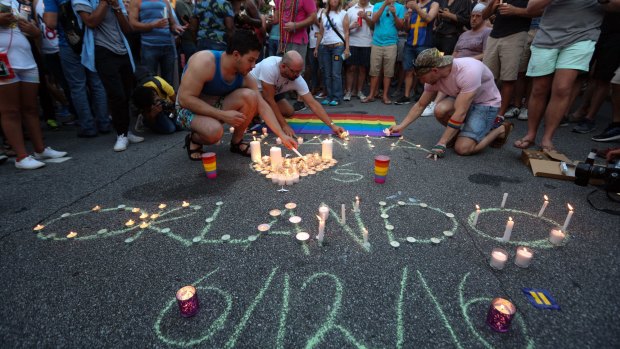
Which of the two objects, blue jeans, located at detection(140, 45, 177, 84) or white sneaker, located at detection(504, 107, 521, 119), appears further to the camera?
white sneaker, located at detection(504, 107, 521, 119)

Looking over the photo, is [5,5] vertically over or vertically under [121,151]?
over

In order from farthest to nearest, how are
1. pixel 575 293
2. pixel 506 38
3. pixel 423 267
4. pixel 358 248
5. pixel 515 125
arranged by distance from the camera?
pixel 515 125 < pixel 506 38 < pixel 358 248 < pixel 423 267 < pixel 575 293

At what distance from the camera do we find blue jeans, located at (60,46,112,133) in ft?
12.9

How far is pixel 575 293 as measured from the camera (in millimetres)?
1518

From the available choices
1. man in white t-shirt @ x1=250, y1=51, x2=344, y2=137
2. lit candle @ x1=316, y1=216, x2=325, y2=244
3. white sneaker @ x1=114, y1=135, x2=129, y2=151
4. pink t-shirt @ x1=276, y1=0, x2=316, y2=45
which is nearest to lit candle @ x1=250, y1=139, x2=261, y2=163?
man in white t-shirt @ x1=250, y1=51, x2=344, y2=137

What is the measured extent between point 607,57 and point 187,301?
5.51 m

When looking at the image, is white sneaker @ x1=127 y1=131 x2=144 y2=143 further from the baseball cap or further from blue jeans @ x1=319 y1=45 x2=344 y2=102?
blue jeans @ x1=319 y1=45 x2=344 y2=102

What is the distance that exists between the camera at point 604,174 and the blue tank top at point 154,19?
523 cm

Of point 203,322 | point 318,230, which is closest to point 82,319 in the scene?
point 203,322

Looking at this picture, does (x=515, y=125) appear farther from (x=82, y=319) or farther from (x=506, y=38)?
(x=82, y=319)

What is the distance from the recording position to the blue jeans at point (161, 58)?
459cm

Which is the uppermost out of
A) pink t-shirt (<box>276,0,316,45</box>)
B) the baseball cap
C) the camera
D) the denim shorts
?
pink t-shirt (<box>276,0,316,45</box>)

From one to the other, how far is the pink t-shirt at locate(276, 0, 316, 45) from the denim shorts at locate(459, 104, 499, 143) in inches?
136

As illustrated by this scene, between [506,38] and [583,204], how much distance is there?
2837 mm
